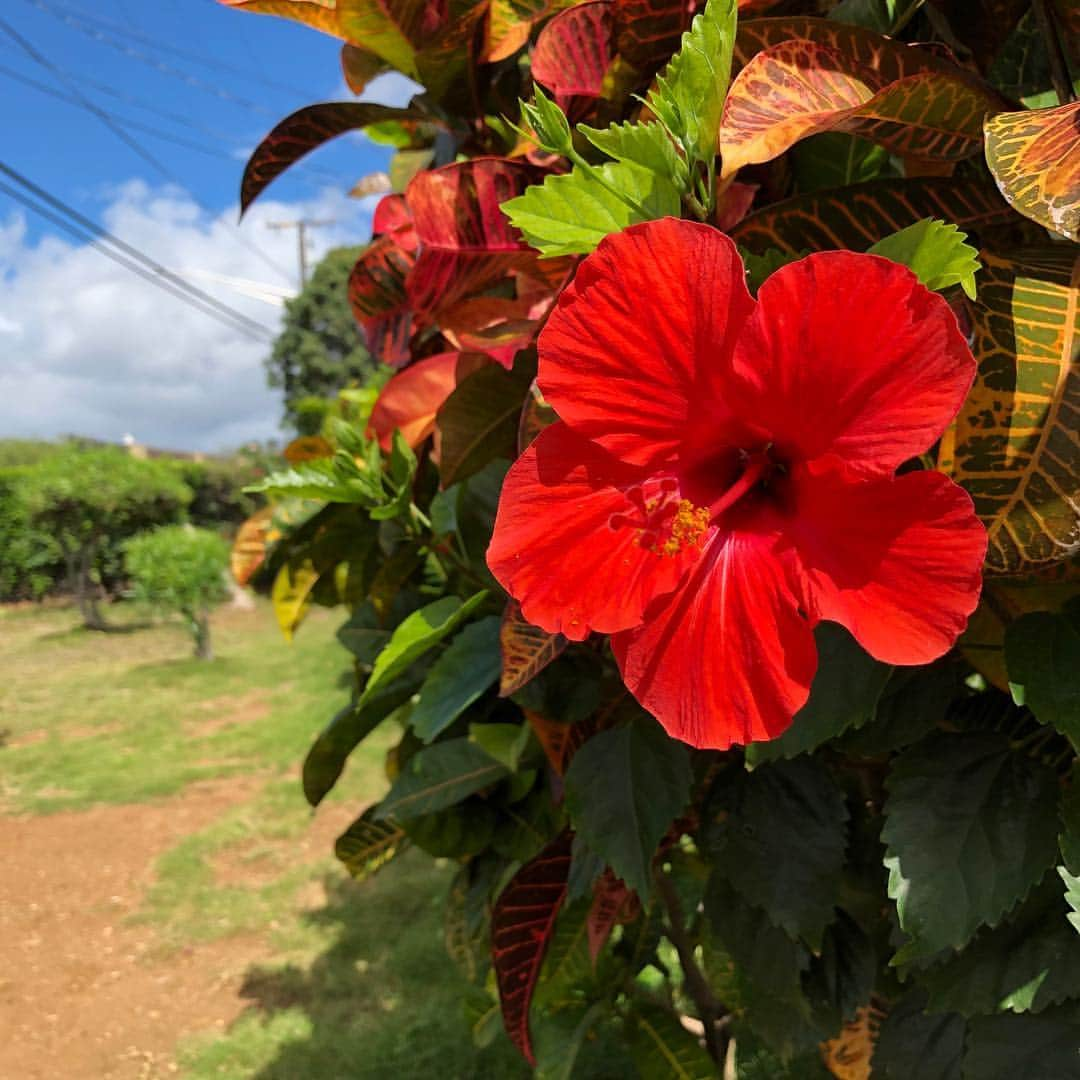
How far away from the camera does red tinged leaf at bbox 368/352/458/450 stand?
37.6 inches

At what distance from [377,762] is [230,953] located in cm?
220

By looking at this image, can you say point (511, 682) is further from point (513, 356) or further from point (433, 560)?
point (433, 560)

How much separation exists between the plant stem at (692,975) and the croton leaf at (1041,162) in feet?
2.89

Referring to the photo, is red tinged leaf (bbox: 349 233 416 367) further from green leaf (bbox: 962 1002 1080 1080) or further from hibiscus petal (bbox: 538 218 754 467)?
green leaf (bbox: 962 1002 1080 1080)

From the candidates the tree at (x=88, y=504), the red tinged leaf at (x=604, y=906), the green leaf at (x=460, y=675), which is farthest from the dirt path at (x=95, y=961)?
the tree at (x=88, y=504)

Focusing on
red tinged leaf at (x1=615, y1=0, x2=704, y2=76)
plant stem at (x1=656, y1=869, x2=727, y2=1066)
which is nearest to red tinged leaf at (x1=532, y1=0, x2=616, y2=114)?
red tinged leaf at (x1=615, y1=0, x2=704, y2=76)

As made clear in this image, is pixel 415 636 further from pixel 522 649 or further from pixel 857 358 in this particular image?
pixel 857 358

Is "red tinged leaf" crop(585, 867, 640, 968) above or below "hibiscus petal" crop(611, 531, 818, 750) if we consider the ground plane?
below

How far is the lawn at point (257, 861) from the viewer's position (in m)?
2.94

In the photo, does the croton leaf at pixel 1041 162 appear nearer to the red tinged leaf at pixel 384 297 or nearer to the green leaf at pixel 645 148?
the green leaf at pixel 645 148

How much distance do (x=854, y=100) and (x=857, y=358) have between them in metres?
0.24

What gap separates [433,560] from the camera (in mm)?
1281

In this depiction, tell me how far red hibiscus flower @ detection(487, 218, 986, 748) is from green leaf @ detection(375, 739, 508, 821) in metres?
0.58

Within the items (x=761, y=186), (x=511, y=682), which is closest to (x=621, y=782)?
(x=511, y=682)
